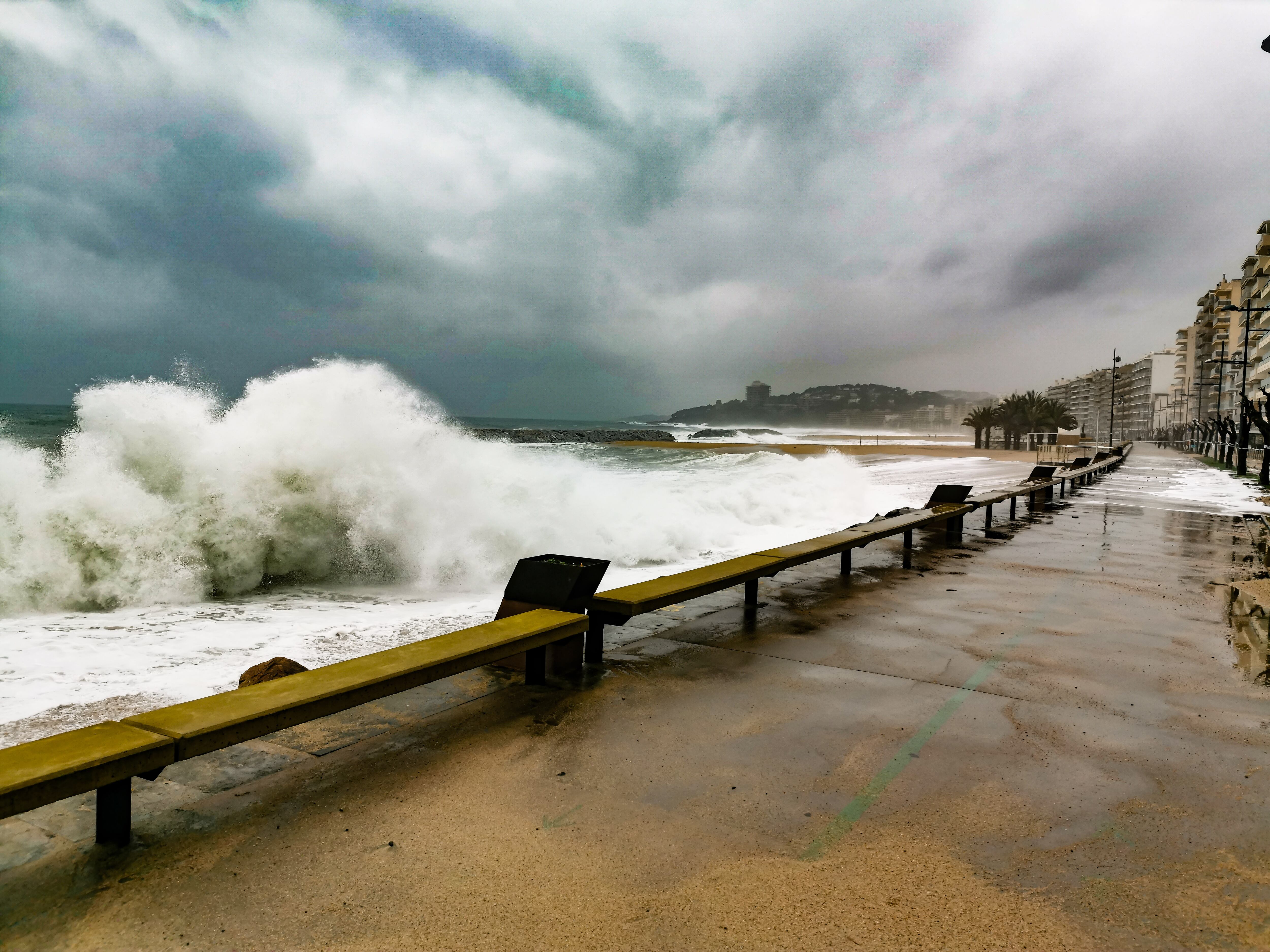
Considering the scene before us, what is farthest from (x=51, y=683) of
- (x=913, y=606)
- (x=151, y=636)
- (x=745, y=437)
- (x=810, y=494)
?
(x=745, y=437)

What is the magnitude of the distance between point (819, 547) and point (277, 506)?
707cm

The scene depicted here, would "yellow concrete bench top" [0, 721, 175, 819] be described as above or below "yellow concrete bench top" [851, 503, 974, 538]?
below

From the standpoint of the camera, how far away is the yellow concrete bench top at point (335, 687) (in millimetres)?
2508

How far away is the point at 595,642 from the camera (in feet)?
14.6

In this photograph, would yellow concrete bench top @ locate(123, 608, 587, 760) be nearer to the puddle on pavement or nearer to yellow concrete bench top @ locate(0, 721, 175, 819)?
yellow concrete bench top @ locate(0, 721, 175, 819)

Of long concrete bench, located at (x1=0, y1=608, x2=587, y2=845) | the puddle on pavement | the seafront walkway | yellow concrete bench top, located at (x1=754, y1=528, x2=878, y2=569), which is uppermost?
yellow concrete bench top, located at (x1=754, y1=528, x2=878, y2=569)

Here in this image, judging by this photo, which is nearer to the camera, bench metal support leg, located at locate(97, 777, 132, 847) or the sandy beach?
bench metal support leg, located at locate(97, 777, 132, 847)

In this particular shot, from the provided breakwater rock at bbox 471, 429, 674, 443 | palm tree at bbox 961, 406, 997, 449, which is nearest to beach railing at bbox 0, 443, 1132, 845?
palm tree at bbox 961, 406, 997, 449

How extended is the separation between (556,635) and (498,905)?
1791 millimetres

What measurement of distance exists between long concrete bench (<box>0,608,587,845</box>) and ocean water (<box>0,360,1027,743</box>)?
2.80 m

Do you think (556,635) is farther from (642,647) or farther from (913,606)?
(913,606)

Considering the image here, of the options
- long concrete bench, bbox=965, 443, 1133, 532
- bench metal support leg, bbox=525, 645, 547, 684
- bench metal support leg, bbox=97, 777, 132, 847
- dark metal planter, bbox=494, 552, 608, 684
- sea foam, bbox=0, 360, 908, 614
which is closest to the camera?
bench metal support leg, bbox=97, 777, 132, 847

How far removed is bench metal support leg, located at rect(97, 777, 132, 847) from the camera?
2369mm

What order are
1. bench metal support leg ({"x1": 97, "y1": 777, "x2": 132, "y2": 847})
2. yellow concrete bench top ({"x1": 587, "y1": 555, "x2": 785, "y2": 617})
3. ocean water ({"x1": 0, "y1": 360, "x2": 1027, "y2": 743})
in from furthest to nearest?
1. ocean water ({"x1": 0, "y1": 360, "x2": 1027, "y2": 743})
2. yellow concrete bench top ({"x1": 587, "y1": 555, "x2": 785, "y2": 617})
3. bench metal support leg ({"x1": 97, "y1": 777, "x2": 132, "y2": 847})
